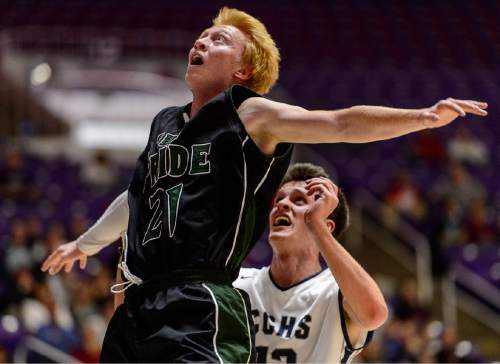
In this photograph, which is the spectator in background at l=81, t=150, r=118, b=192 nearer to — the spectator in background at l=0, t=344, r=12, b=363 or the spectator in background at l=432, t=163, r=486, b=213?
the spectator in background at l=432, t=163, r=486, b=213

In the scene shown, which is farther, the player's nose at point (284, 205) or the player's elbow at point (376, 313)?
the player's nose at point (284, 205)

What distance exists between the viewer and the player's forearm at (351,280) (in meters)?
3.12

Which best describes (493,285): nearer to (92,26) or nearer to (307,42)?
(307,42)

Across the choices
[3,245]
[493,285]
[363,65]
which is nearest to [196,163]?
[3,245]

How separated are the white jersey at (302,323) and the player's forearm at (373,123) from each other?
102 cm

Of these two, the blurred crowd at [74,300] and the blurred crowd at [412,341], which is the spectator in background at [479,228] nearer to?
the blurred crowd at [74,300]

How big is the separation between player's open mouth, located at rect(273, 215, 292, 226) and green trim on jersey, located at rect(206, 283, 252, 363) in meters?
0.94

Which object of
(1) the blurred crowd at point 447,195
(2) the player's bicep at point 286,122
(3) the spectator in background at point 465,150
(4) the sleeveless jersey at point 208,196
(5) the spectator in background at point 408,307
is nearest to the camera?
(2) the player's bicep at point 286,122

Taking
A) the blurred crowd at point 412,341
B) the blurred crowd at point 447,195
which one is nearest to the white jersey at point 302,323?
the blurred crowd at point 412,341

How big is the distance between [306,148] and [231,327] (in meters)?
10.4

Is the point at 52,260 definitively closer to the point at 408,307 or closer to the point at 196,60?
the point at 196,60

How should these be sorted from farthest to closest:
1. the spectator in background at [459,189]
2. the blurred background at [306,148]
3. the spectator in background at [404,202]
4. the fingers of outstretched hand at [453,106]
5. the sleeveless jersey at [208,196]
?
1. the spectator in background at [459,189]
2. the spectator in background at [404,202]
3. the blurred background at [306,148]
4. the sleeveless jersey at [208,196]
5. the fingers of outstretched hand at [453,106]

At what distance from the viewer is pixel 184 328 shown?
2.70m

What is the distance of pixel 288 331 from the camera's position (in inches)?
141
